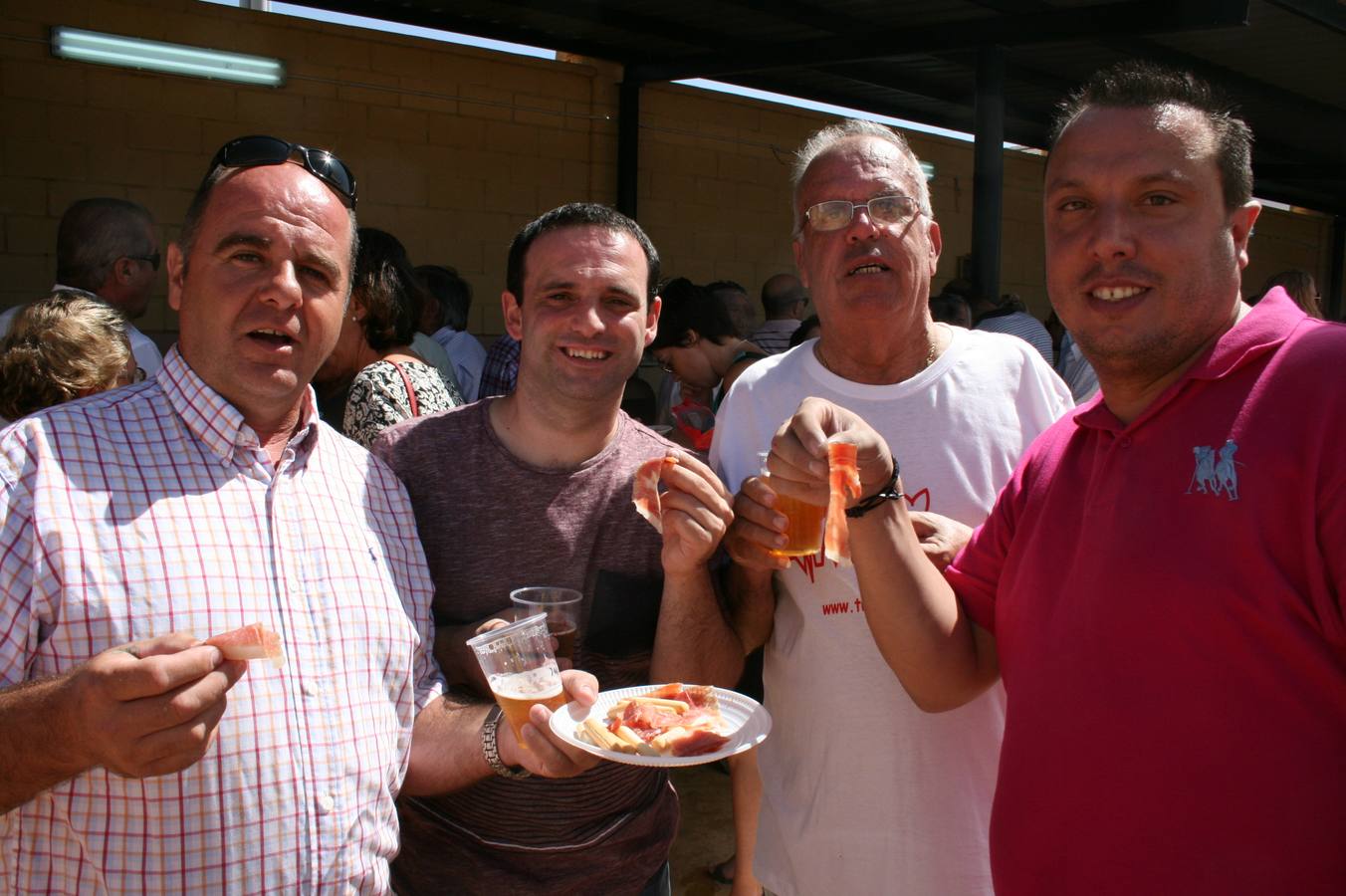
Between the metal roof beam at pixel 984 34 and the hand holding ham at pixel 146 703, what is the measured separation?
322 inches

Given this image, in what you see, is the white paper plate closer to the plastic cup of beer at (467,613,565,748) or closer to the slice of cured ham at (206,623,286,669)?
the plastic cup of beer at (467,613,565,748)

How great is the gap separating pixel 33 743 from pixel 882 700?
1.61m

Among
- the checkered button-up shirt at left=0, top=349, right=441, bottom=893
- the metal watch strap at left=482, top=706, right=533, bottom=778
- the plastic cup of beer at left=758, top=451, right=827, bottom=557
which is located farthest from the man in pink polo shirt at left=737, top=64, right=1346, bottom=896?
the checkered button-up shirt at left=0, top=349, right=441, bottom=893

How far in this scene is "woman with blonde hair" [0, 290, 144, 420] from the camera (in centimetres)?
301

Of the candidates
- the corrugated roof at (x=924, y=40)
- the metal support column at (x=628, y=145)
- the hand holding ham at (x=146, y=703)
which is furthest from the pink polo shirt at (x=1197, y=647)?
the metal support column at (x=628, y=145)

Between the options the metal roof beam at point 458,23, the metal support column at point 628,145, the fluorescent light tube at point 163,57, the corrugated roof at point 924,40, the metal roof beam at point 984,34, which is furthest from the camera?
the metal support column at point 628,145

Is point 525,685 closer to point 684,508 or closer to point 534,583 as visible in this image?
point 534,583

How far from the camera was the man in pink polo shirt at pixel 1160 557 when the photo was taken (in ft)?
4.71

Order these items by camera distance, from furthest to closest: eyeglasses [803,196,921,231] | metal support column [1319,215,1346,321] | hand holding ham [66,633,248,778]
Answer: metal support column [1319,215,1346,321] → eyeglasses [803,196,921,231] → hand holding ham [66,633,248,778]

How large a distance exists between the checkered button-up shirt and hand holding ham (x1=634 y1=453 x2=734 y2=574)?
539 millimetres

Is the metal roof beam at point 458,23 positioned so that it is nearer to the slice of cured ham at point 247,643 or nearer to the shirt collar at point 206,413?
the shirt collar at point 206,413

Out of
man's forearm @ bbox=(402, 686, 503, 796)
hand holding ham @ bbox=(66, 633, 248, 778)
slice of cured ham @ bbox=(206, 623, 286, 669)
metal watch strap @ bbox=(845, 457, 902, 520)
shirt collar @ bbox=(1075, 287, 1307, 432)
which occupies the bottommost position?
man's forearm @ bbox=(402, 686, 503, 796)

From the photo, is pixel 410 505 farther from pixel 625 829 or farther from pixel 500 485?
pixel 625 829

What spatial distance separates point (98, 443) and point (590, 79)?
9564 millimetres
